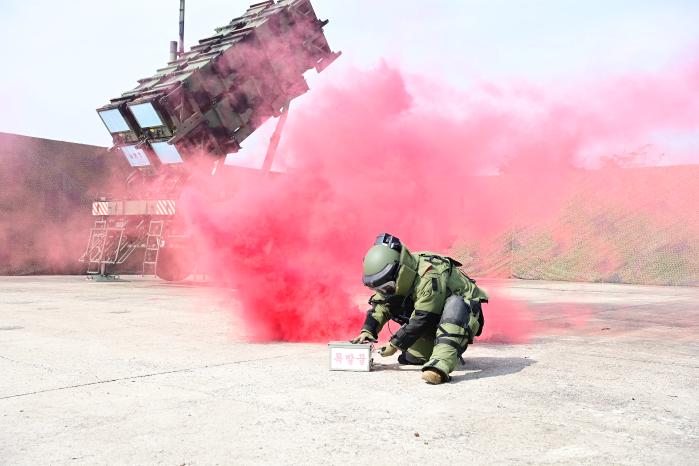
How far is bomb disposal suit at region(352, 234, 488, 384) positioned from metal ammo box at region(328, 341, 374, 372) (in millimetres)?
234

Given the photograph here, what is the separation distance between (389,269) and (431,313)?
1.79 ft

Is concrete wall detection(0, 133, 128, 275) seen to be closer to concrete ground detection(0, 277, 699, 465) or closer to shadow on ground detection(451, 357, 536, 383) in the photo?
concrete ground detection(0, 277, 699, 465)

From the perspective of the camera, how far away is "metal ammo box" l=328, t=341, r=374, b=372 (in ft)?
18.5

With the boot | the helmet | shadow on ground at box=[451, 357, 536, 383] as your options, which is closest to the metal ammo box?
the helmet

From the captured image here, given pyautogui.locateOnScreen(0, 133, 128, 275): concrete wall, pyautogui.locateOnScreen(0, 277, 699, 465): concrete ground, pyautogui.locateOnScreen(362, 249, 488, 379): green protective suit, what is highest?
pyautogui.locateOnScreen(0, 133, 128, 275): concrete wall

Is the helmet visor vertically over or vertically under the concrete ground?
over

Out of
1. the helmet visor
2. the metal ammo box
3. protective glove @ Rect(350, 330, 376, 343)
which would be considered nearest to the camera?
the helmet visor

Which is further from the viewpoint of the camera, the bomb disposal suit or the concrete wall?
the concrete wall

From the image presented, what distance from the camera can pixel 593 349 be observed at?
727 centimetres

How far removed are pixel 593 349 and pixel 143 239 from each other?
1354cm

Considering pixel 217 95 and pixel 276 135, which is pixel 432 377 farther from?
pixel 217 95

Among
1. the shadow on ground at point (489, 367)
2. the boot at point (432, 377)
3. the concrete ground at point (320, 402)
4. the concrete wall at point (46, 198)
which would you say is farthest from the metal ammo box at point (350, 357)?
the concrete wall at point (46, 198)

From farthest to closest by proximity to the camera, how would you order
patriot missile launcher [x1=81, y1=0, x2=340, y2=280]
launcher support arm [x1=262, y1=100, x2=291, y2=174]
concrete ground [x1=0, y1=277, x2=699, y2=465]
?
1. patriot missile launcher [x1=81, y1=0, x2=340, y2=280]
2. launcher support arm [x1=262, y1=100, x2=291, y2=174]
3. concrete ground [x1=0, y1=277, x2=699, y2=465]

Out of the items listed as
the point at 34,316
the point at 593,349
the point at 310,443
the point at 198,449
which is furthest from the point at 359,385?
the point at 34,316
